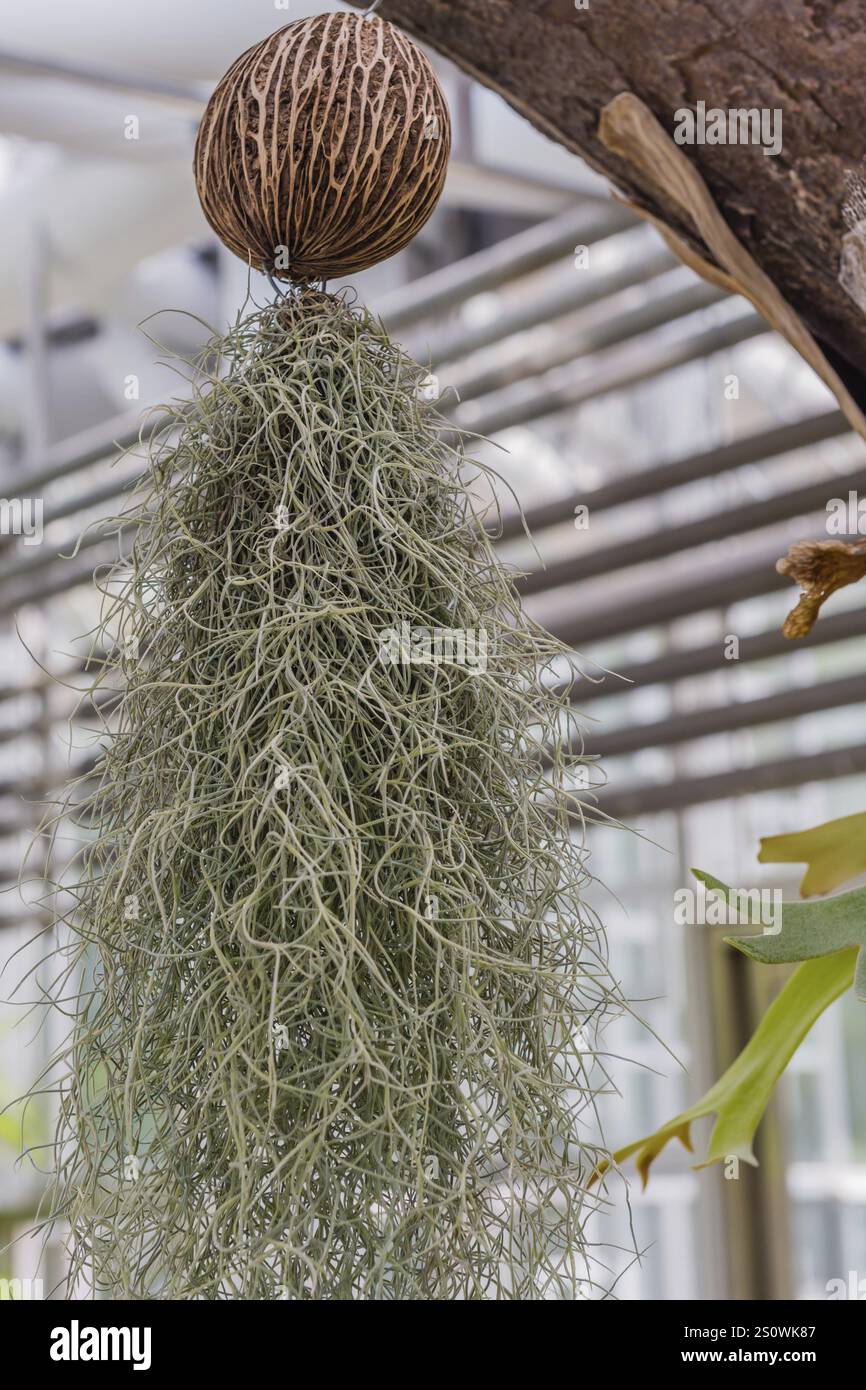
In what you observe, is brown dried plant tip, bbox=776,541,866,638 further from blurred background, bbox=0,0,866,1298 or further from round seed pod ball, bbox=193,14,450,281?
blurred background, bbox=0,0,866,1298

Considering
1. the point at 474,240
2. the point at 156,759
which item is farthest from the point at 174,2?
the point at 474,240

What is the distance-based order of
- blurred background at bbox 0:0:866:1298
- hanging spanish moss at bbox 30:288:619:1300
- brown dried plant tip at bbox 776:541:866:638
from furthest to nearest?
blurred background at bbox 0:0:866:1298 → brown dried plant tip at bbox 776:541:866:638 → hanging spanish moss at bbox 30:288:619:1300

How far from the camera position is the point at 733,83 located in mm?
483

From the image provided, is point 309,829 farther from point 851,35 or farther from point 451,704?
point 851,35

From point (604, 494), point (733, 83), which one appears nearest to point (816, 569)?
point (733, 83)

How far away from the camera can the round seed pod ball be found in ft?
1.28

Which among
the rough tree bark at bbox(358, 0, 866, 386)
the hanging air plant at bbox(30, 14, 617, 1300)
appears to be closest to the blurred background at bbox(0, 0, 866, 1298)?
the rough tree bark at bbox(358, 0, 866, 386)

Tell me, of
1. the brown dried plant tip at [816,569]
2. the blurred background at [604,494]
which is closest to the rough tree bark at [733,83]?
the brown dried plant tip at [816,569]

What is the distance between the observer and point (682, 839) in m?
2.59

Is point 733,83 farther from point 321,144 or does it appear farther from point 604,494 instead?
Answer: point 604,494

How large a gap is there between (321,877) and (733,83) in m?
0.33

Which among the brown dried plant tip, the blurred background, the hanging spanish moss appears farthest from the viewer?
the blurred background

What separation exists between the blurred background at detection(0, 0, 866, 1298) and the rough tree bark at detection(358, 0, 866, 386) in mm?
757

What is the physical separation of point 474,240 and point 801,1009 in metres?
2.78
